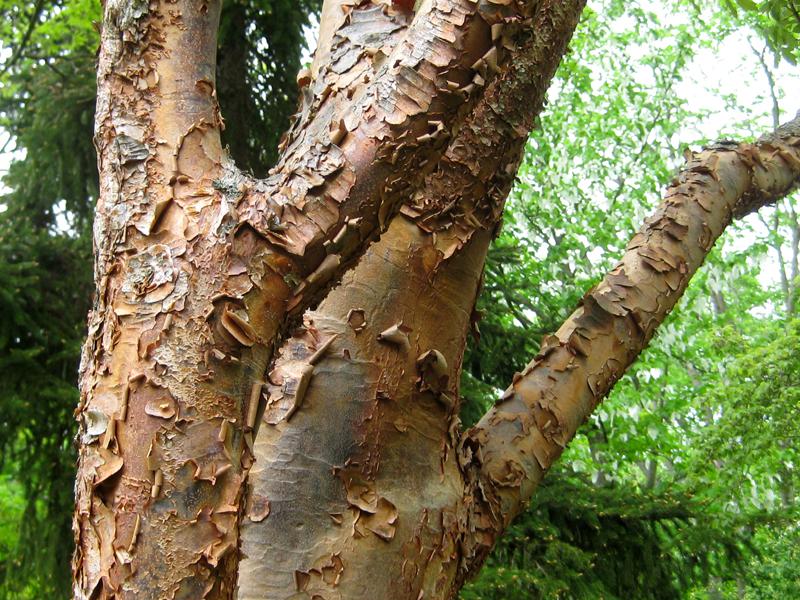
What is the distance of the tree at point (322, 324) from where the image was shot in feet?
3.40

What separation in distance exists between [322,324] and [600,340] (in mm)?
788

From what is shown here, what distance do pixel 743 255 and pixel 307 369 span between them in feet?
29.9

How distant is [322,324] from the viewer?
1.62m

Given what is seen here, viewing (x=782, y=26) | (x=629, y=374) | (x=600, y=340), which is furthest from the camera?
(x=629, y=374)

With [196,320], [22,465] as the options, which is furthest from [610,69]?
[196,320]

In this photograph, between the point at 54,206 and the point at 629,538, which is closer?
the point at 629,538

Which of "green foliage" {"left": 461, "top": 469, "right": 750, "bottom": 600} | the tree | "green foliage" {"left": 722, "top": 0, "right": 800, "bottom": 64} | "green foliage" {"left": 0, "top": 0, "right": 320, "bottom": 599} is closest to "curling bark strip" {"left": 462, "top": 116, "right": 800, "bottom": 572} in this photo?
the tree

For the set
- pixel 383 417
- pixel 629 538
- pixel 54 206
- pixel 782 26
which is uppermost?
pixel 782 26

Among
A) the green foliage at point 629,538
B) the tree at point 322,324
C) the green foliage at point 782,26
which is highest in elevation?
the green foliage at point 782,26

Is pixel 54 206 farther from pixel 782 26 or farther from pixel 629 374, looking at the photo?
pixel 629 374

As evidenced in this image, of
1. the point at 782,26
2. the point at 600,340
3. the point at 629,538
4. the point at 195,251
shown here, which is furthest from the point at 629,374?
the point at 195,251

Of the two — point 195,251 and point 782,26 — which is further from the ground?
point 782,26

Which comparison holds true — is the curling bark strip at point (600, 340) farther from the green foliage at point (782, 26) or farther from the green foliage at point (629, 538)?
the green foliage at point (629, 538)

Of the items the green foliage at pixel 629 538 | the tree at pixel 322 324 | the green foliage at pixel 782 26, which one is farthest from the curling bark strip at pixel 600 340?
the green foliage at pixel 629 538
